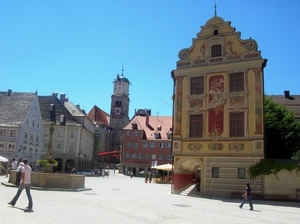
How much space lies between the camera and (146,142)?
241ft

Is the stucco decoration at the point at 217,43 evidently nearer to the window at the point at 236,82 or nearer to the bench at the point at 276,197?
the window at the point at 236,82

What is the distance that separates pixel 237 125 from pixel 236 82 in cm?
352

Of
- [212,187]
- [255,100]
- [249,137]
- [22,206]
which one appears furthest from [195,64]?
[22,206]

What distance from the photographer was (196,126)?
26891 mm

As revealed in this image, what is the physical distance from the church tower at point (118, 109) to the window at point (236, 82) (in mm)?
95227

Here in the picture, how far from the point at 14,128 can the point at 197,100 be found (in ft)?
109

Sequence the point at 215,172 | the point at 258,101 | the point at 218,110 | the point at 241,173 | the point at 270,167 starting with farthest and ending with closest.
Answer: the point at 218,110, the point at 215,172, the point at 258,101, the point at 241,173, the point at 270,167

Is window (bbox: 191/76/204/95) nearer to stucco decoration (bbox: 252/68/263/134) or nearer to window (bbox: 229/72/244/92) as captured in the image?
window (bbox: 229/72/244/92)

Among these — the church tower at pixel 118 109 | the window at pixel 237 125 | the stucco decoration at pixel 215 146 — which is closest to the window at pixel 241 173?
the stucco decoration at pixel 215 146

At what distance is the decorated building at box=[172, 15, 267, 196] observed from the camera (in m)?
25.0

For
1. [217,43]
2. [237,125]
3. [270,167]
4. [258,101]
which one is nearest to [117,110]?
[217,43]

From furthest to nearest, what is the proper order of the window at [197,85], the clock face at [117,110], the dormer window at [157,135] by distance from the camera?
the clock face at [117,110]
the dormer window at [157,135]
the window at [197,85]

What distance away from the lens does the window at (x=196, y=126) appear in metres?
26.7

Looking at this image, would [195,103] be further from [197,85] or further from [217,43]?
[217,43]
